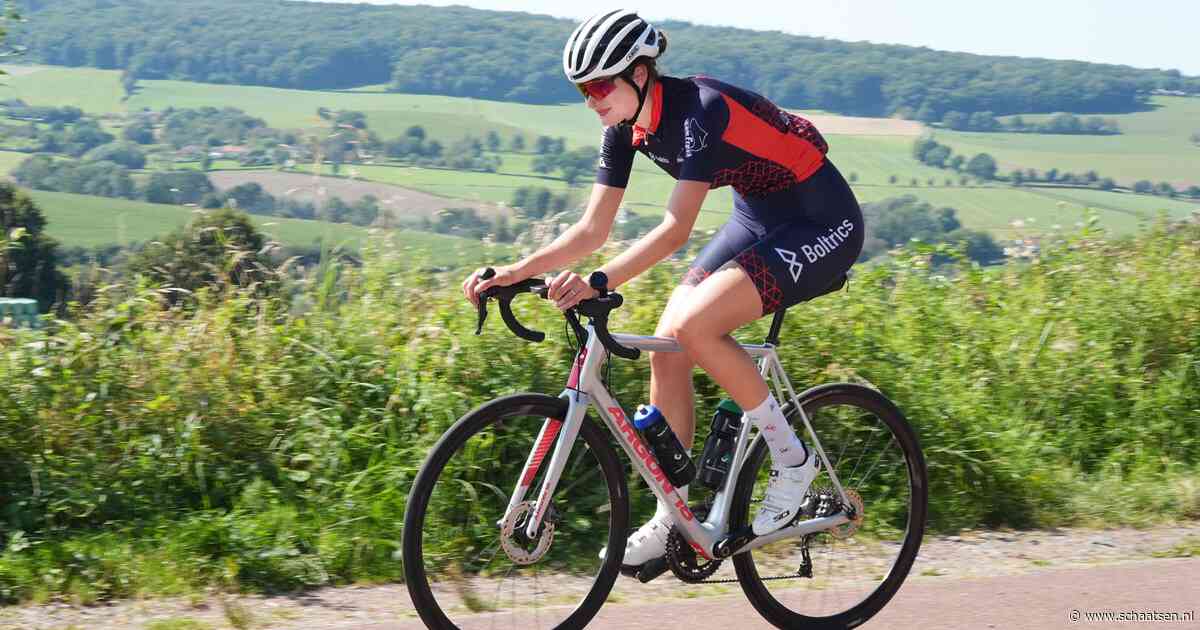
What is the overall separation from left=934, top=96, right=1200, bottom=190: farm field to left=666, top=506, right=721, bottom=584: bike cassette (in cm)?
2266

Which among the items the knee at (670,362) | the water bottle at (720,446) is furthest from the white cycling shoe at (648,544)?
the knee at (670,362)

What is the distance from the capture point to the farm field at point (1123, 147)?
26.4m

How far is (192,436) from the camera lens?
188 inches

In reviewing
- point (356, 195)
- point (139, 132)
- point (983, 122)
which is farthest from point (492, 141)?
point (356, 195)

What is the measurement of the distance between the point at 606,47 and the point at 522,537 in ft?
4.80

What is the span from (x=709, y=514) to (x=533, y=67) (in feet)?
106

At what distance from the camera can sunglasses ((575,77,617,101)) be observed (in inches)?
142

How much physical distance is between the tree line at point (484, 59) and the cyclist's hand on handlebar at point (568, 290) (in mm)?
24278

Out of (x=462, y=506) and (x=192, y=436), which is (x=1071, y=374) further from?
(x=192, y=436)

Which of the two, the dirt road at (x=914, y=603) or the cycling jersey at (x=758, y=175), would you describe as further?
the dirt road at (x=914, y=603)

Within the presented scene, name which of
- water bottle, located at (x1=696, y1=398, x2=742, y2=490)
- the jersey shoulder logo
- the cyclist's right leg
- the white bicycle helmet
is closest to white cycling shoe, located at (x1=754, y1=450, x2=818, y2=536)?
water bottle, located at (x1=696, y1=398, x2=742, y2=490)

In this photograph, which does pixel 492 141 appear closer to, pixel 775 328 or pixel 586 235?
pixel 775 328

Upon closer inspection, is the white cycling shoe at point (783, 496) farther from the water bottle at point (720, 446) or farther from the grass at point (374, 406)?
the grass at point (374, 406)

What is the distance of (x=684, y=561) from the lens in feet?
12.6
